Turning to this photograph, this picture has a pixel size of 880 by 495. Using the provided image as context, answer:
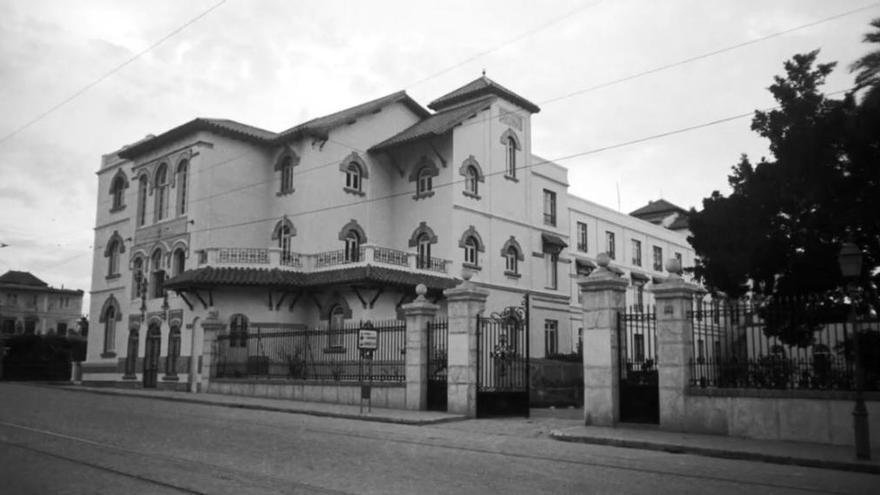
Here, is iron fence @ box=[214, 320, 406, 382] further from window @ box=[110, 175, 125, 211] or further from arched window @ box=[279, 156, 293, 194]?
window @ box=[110, 175, 125, 211]

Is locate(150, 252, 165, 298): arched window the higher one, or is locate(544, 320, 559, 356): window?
locate(150, 252, 165, 298): arched window

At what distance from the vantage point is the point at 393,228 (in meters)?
37.2

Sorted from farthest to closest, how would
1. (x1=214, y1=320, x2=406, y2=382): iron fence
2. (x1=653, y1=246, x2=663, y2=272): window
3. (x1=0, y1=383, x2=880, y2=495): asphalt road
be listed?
(x1=653, y1=246, x2=663, y2=272): window, (x1=214, y1=320, x2=406, y2=382): iron fence, (x1=0, y1=383, x2=880, y2=495): asphalt road

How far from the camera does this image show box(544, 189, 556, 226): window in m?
40.7

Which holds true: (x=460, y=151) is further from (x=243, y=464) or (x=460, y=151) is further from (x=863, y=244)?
(x=243, y=464)

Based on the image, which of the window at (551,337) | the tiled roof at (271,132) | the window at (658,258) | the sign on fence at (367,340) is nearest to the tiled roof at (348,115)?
the tiled roof at (271,132)

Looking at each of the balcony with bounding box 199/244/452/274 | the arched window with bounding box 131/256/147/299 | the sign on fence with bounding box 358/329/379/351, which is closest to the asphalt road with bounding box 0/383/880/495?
the sign on fence with bounding box 358/329/379/351

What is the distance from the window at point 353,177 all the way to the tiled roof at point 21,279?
64.7 metres

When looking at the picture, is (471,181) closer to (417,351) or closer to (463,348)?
(417,351)

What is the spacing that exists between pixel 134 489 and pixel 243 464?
1990 millimetres

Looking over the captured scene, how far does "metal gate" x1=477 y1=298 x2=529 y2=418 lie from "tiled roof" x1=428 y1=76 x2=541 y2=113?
61.2ft

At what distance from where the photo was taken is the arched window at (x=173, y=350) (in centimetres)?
3522

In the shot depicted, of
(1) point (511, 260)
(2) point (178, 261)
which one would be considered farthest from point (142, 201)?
(1) point (511, 260)

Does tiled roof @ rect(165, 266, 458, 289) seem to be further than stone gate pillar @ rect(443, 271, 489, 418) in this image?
Yes
